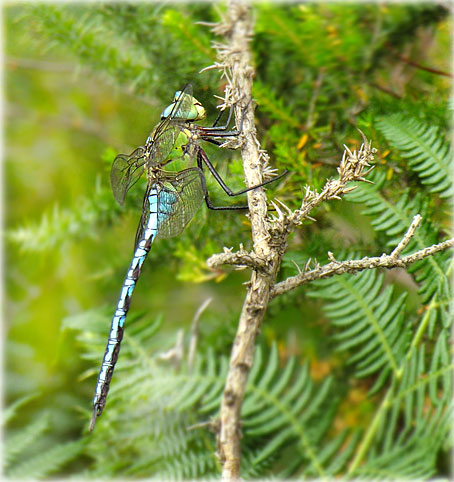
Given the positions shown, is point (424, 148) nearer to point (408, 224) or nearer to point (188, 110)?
point (408, 224)

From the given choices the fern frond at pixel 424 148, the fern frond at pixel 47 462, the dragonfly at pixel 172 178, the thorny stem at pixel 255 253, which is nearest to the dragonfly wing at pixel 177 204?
the dragonfly at pixel 172 178

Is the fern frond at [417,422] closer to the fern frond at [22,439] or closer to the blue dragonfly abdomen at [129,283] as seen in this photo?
the blue dragonfly abdomen at [129,283]

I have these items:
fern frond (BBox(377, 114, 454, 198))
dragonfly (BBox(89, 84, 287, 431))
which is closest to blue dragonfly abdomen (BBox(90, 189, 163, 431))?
dragonfly (BBox(89, 84, 287, 431))

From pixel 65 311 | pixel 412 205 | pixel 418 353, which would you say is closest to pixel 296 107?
pixel 412 205

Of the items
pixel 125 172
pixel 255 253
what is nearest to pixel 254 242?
pixel 255 253

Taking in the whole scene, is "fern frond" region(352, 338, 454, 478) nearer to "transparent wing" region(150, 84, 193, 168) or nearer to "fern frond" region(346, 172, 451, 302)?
"fern frond" region(346, 172, 451, 302)

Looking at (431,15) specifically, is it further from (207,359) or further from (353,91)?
(207,359)
